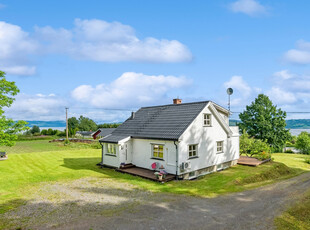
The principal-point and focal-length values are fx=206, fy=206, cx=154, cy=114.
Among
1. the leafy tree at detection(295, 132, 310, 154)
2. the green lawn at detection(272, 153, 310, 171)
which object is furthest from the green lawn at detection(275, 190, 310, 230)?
the leafy tree at detection(295, 132, 310, 154)

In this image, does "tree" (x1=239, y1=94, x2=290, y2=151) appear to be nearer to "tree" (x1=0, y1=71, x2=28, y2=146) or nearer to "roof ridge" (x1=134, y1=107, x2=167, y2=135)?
"roof ridge" (x1=134, y1=107, x2=167, y2=135)

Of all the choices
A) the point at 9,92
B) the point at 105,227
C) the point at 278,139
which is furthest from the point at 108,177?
the point at 278,139

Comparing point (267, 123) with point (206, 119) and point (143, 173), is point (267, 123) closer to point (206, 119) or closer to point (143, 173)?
point (206, 119)

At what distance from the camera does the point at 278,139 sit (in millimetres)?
41312

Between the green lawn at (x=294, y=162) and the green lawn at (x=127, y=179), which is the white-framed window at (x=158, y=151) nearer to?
the green lawn at (x=127, y=179)

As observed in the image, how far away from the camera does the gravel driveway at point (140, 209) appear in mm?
9117

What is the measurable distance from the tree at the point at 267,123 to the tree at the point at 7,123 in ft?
129

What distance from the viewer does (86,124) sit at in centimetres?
10169

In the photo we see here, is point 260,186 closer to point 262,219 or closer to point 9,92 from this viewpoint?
point 262,219

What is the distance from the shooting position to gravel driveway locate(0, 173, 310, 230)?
912cm

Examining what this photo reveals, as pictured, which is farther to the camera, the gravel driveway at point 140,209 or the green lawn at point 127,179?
the green lawn at point 127,179

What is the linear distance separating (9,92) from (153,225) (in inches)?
803

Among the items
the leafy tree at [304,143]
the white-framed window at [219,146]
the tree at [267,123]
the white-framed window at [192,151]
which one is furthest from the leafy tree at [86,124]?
the white-framed window at [192,151]

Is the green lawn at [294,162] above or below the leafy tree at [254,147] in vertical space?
below
